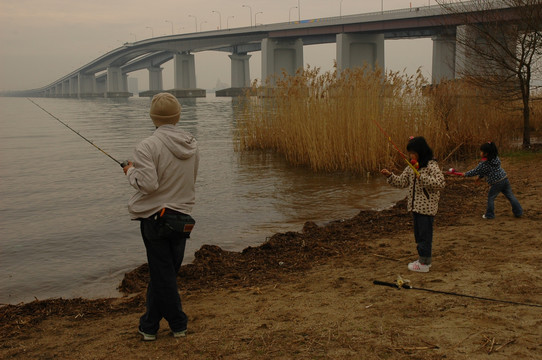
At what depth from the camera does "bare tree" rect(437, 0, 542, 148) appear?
44.8ft

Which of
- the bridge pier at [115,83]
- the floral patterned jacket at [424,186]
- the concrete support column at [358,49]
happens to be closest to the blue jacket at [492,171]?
the floral patterned jacket at [424,186]

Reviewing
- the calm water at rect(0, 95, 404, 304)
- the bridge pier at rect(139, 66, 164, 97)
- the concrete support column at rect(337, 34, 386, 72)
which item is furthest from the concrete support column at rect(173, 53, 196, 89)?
the calm water at rect(0, 95, 404, 304)

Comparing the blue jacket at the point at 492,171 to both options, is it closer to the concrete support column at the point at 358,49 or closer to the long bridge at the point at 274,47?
the long bridge at the point at 274,47

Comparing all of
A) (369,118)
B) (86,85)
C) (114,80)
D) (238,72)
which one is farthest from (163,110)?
(86,85)

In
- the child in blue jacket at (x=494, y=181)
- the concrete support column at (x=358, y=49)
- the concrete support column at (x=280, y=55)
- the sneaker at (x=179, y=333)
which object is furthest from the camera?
the concrete support column at (x=280, y=55)

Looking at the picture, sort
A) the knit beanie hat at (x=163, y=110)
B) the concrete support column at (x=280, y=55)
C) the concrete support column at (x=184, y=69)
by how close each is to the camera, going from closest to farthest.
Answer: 1. the knit beanie hat at (x=163, y=110)
2. the concrete support column at (x=280, y=55)
3. the concrete support column at (x=184, y=69)

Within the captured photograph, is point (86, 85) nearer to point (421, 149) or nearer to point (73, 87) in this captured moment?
point (73, 87)

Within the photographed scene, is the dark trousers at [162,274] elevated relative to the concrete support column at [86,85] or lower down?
lower down

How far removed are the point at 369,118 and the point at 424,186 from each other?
23.4 feet

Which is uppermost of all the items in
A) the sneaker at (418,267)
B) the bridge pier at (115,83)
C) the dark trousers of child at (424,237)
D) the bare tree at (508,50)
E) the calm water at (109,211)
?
the bridge pier at (115,83)

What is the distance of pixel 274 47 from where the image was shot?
2778 inches

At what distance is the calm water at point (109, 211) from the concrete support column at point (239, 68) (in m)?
70.2

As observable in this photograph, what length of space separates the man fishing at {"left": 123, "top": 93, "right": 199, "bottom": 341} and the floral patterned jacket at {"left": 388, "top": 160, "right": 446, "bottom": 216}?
2152 mm

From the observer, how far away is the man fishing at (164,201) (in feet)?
12.2
